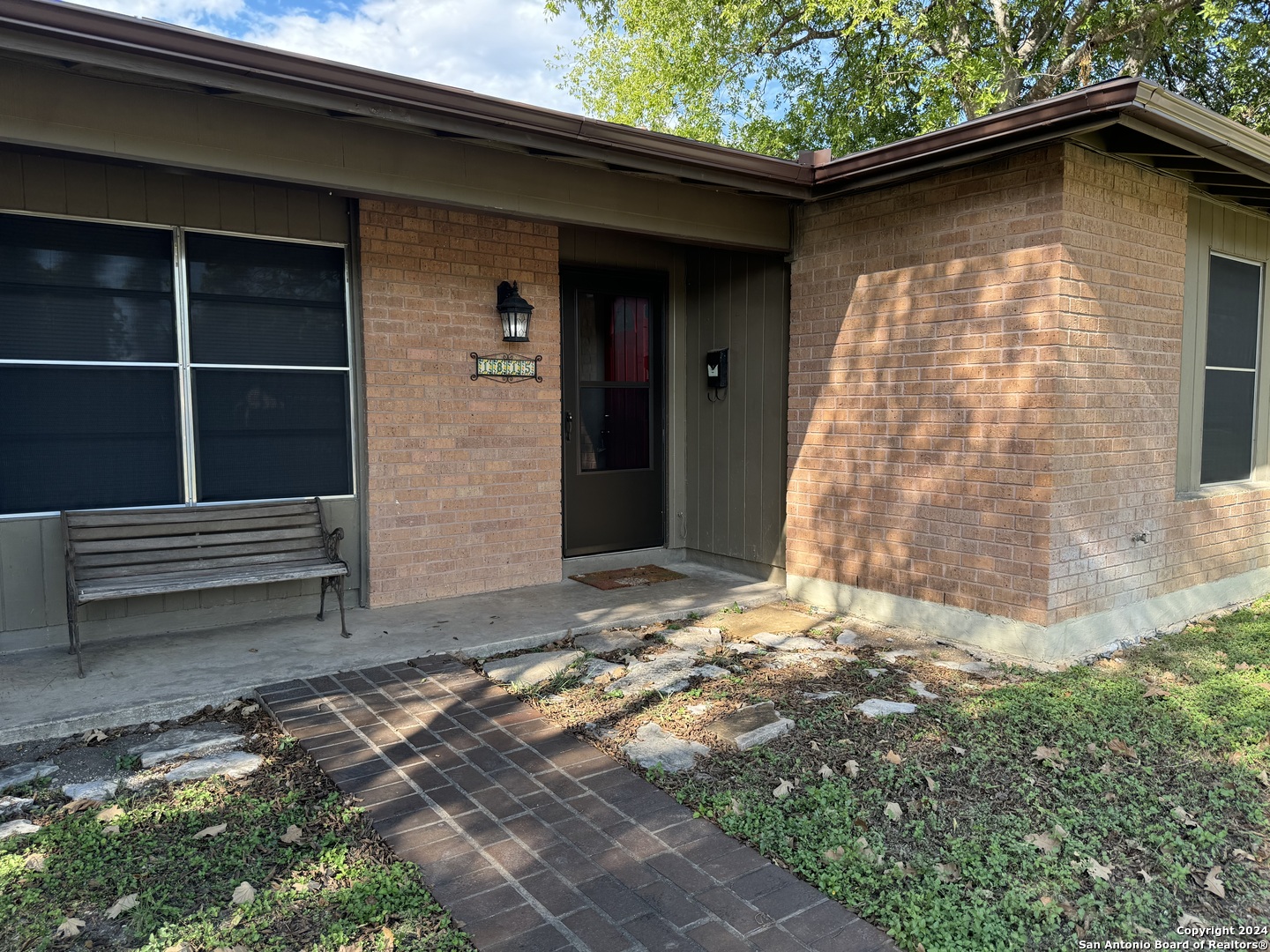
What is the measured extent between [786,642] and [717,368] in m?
2.49

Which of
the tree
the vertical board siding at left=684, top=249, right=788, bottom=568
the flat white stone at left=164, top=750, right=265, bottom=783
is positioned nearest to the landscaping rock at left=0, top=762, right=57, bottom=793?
the flat white stone at left=164, top=750, right=265, bottom=783

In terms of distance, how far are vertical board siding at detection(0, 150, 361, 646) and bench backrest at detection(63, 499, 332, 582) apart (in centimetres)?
28

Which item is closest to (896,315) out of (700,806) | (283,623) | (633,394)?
(633,394)

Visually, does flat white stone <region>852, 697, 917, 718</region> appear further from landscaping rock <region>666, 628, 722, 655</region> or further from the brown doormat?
the brown doormat

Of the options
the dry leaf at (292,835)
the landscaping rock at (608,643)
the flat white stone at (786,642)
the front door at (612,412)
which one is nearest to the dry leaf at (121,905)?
the dry leaf at (292,835)

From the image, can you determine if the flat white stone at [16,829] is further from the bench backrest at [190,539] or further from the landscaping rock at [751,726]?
the landscaping rock at [751,726]

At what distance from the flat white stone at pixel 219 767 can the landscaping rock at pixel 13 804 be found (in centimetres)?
41

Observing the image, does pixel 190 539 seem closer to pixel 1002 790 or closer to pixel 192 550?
pixel 192 550

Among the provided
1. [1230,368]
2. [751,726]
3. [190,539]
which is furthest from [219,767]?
[1230,368]

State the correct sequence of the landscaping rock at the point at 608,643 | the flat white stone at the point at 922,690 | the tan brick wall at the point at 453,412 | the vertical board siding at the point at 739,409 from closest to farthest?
the flat white stone at the point at 922,690
the landscaping rock at the point at 608,643
the tan brick wall at the point at 453,412
the vertical board siding at the point at 739,409

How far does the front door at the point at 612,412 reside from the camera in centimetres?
632

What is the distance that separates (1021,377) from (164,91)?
4322mm

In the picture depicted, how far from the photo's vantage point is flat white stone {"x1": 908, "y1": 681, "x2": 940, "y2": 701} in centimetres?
380

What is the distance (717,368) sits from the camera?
20.9 feet
